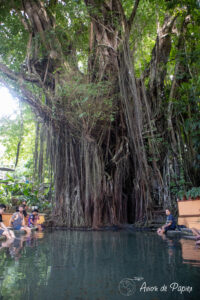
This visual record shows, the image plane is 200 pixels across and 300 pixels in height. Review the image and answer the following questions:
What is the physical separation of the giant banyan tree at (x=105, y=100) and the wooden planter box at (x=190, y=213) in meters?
1.11

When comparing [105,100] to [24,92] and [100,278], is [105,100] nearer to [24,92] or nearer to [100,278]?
[24,92]

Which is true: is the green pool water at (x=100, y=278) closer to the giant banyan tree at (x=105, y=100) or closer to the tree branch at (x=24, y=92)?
the giant banyan tree at (x=105, y=100)

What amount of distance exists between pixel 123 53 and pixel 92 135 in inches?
83.2

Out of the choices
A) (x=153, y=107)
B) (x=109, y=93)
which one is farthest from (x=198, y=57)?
(x=109, y=93)

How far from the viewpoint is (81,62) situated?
7254 mm

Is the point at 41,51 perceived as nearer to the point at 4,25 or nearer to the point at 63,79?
the point at 63,79

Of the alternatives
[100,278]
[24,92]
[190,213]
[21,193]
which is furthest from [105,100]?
[21,193]

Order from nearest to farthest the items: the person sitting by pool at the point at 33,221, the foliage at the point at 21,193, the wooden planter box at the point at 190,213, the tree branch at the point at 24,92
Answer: the wooden planter box at the point at 190,213 < the tree branch at the point at 24,92 < the person sitting by pool at the point at 33,221 < the foliage at the point at 21,193

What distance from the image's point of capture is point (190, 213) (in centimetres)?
461

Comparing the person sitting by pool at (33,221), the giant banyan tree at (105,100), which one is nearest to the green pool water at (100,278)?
the giant banyan tree at (105,100)

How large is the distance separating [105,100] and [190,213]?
10.1ft

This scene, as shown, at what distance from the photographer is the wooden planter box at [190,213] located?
4.40m

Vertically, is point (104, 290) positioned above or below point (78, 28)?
below

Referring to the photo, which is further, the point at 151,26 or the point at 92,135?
the point at 151,26
